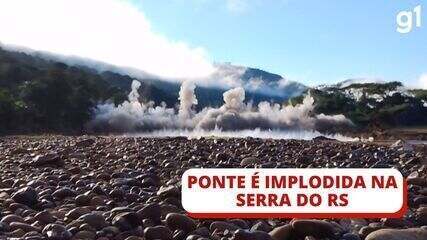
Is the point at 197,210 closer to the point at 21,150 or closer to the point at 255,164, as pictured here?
the point at 255,164

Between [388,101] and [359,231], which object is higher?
[388,101]

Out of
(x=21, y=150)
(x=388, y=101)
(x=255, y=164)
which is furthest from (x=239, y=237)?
(x=388, y=101)

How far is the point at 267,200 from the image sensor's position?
751 centimetres

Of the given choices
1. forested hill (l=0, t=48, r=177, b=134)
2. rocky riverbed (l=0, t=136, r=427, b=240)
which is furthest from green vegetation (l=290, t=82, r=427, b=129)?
rocky riverbed (l=0, t=136, r=427, b=240)

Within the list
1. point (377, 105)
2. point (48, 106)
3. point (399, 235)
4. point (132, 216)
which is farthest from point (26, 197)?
point (377, 105)

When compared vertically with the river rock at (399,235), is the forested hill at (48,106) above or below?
above

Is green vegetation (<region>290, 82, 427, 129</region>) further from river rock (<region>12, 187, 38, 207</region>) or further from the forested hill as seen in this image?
river rock (<region>12, 187, 38, 207</region>)

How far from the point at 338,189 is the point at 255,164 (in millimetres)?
6890

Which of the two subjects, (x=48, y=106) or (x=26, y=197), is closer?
(x=26, y=197)

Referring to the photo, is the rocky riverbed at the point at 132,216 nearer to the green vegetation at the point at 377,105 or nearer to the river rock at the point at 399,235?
the river rock at the point at 399,235

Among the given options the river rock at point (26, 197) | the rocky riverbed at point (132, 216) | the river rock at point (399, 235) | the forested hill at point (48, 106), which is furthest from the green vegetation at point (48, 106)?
the river rock at point (399, 235)

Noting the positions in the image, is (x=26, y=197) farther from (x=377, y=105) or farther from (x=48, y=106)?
(x=377, y=105)

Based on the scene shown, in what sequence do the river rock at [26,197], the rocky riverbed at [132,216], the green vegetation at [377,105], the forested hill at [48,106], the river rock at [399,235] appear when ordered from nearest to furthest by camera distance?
1. the river rock at [399,235]
2. the rocky riverbed at [132,216]
3. the river rock at [26,197]
4. the forested hill at [48,106]
5. the green vegetation at [377,105]

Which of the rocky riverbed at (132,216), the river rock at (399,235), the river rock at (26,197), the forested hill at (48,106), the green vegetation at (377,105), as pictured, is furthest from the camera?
the green vegetation at (377,105)
